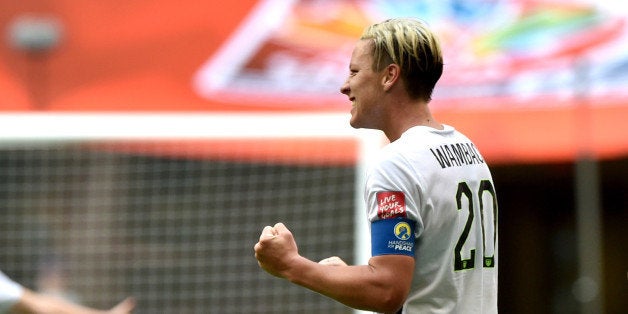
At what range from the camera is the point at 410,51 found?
10.5 feet

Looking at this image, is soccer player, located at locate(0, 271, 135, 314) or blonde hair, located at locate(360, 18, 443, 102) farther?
soccer player, located at locate(0, 271, 135, 314)

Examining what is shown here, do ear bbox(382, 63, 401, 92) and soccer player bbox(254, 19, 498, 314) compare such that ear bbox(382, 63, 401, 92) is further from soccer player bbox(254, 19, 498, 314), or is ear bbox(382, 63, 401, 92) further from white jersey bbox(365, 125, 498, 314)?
white jersey bbox(365, 125, 498, 314)

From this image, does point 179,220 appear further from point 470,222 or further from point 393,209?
point 393,209

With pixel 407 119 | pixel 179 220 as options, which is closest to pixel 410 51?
pixel 407 119

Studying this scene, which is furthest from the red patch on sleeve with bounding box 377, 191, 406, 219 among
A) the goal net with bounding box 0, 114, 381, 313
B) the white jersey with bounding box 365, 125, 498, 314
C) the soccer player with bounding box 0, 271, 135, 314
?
the goal net with bounding box 0, 114, 381, 313

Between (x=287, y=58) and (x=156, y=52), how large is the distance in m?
1.20

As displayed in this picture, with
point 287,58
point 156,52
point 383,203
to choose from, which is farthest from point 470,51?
point 383,203

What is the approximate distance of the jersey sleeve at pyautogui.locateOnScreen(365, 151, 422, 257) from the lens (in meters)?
3.05

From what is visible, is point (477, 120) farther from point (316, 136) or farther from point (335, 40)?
point (316, 136)

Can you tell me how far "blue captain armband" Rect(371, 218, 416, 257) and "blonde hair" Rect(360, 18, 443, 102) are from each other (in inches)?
16.5

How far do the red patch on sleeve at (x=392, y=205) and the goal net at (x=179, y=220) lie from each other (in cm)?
491

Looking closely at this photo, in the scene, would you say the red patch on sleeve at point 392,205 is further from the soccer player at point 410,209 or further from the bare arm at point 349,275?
the bare arm at point 349,275

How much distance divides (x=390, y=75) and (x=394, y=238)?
48 centimetres

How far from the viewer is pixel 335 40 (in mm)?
10500
